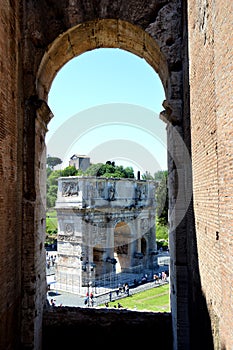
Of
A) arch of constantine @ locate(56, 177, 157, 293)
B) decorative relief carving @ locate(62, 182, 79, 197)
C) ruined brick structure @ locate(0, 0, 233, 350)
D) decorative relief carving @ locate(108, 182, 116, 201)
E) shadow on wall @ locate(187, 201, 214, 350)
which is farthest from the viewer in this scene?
decorative relief carving @ locate(108, 182, 116, 201)

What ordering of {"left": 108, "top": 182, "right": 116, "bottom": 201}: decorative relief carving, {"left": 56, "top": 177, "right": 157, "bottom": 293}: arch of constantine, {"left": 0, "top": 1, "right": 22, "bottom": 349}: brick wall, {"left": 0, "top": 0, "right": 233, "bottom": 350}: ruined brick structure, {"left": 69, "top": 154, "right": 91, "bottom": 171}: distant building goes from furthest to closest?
{"left": 69, "top": 154, "right": 91, "bottom": 171}: distant building
{"left": 108, "top": 182, "right": 116, "bottom": 201}: decorative relief carving
{"left": 56, "top": 177, "right": 157, "bottom": 293}: arch of constantine
{"left": 0, "top": 1, "right": 22, "bottom": 349}: brick wall
{"left": 0, "top": 0, "right": 233, "bottom": 350}: ruined brick structure

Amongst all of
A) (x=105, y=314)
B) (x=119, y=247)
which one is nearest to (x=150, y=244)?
(x=119, y=247)

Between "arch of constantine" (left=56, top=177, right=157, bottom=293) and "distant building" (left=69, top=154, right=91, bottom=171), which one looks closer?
→ "arch of constantine" (left=56, top=177, right=157, bottom=293)

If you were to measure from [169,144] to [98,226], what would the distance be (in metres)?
14.0

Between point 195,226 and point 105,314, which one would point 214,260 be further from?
point 105,314

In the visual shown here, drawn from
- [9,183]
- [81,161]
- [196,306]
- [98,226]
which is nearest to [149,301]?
[98,226]

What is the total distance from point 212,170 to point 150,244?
20.8 m

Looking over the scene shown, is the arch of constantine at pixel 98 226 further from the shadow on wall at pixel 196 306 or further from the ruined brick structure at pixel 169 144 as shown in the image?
the shadow on wall at pixel 196 306

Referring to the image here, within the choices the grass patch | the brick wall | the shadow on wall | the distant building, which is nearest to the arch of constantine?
the grass patch

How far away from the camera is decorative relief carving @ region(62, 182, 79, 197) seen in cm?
1784

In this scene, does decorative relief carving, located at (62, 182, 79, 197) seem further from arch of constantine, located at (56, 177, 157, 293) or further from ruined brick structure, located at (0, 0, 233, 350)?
ruined brick structure, located at (0, 0, 233, 350)

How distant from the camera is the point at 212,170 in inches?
145

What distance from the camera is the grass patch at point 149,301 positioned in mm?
14348

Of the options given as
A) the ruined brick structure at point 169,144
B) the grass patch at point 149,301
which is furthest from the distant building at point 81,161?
the ruined brick structure at point 169,144
